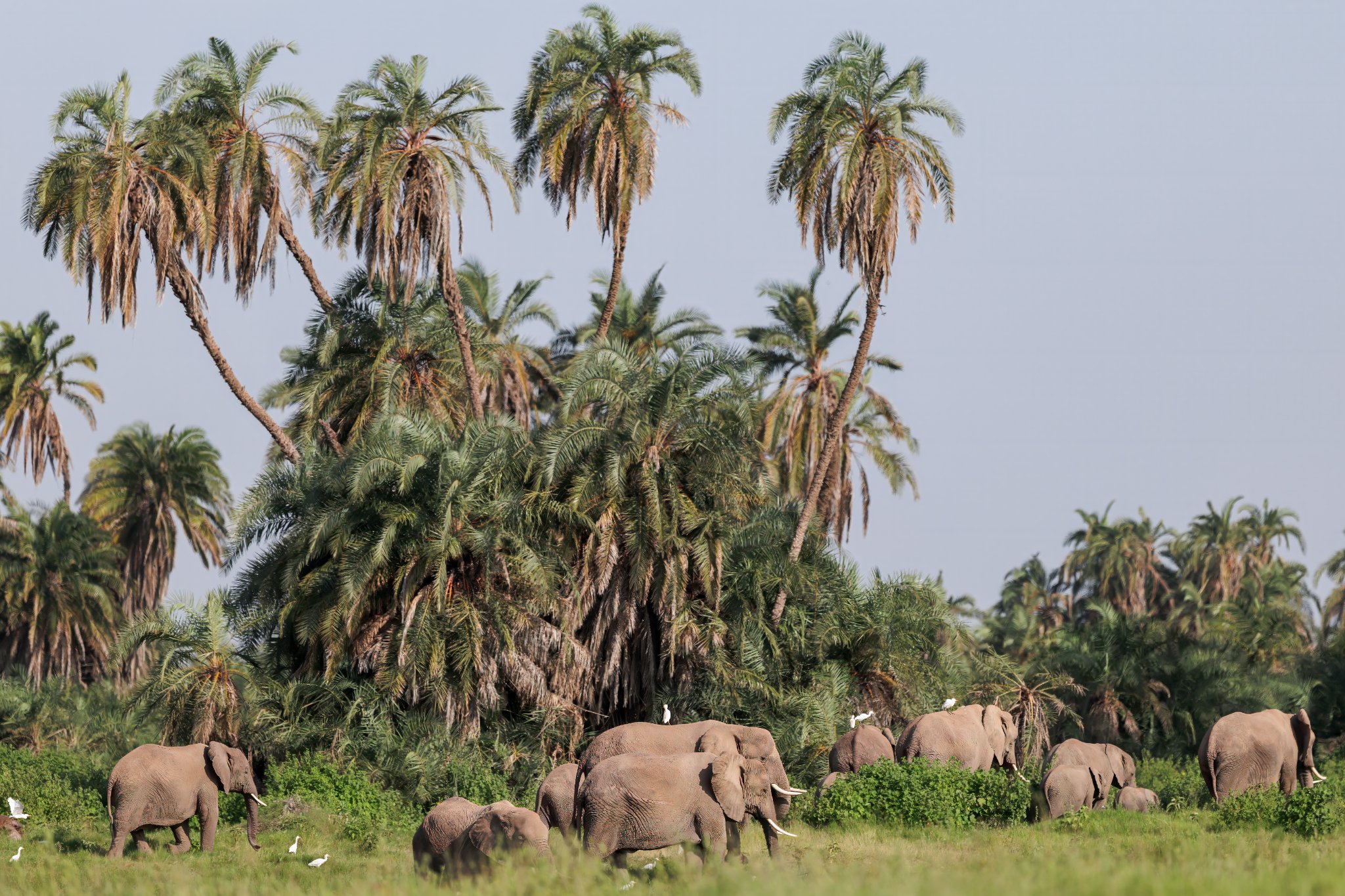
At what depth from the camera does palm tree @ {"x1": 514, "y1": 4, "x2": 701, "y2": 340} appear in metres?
35.4

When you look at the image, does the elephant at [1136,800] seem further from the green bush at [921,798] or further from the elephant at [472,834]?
the elephant at [472,834]

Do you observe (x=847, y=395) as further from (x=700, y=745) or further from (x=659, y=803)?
(x=659, y=803)

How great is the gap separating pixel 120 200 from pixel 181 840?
574 inches

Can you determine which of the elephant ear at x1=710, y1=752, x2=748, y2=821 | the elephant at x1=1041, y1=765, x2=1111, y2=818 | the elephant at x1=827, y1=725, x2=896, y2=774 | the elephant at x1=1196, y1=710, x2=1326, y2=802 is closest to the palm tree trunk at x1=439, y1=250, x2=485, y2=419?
the elephant at x1=827, y1=725, x2=896, y2=774

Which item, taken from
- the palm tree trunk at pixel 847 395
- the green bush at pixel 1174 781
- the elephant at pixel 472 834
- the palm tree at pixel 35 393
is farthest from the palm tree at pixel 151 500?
the elephant at pixel 472 834

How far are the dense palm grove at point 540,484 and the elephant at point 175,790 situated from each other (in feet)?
15.3

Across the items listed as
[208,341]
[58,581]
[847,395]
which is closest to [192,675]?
[208,341]

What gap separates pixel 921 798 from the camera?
71.5 ft

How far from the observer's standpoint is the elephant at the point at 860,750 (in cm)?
2481

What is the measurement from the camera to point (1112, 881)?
9023mm

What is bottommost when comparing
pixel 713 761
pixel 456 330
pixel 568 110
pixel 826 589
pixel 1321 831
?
pixel 1321 831

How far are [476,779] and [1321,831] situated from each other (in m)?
13.5

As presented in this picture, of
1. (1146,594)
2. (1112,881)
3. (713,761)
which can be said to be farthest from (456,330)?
(1146,594)

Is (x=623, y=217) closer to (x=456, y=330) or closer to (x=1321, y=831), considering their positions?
(x=456, y=330)
